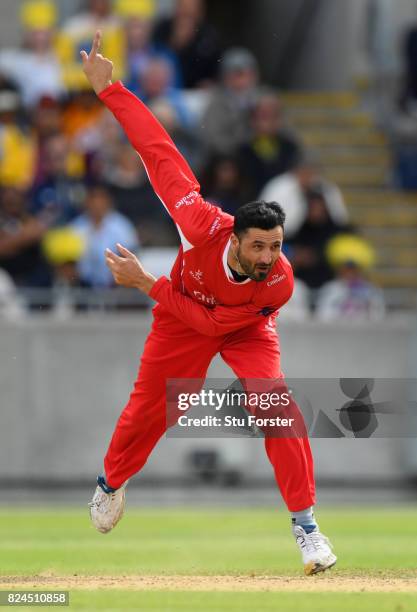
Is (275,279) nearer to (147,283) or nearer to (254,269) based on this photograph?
(254,269)

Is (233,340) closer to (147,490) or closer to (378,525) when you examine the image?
(378,525)

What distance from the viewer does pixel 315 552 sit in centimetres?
898

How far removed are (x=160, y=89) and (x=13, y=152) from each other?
1.77 m

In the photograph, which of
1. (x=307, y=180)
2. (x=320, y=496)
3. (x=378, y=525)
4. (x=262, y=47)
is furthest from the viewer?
(x=262, y=47)

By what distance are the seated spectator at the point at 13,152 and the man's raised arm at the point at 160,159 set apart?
784 cm

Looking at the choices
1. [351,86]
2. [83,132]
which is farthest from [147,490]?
[351,86]

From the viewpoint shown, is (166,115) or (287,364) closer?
(287,364)

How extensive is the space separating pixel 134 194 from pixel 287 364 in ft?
8.55

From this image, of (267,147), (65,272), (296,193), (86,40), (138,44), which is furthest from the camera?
(86,40)

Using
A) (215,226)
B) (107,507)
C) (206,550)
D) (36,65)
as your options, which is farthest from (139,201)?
(215,226)

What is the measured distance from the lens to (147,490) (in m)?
15.6

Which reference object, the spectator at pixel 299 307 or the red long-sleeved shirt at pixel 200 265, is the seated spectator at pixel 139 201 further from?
the red long-sleeved shirt at pixel 200 265

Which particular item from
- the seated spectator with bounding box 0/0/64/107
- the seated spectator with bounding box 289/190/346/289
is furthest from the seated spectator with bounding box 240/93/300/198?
the seated spectator with bounding box 0/0/64/107

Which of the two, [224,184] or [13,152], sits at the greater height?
[13,152]
